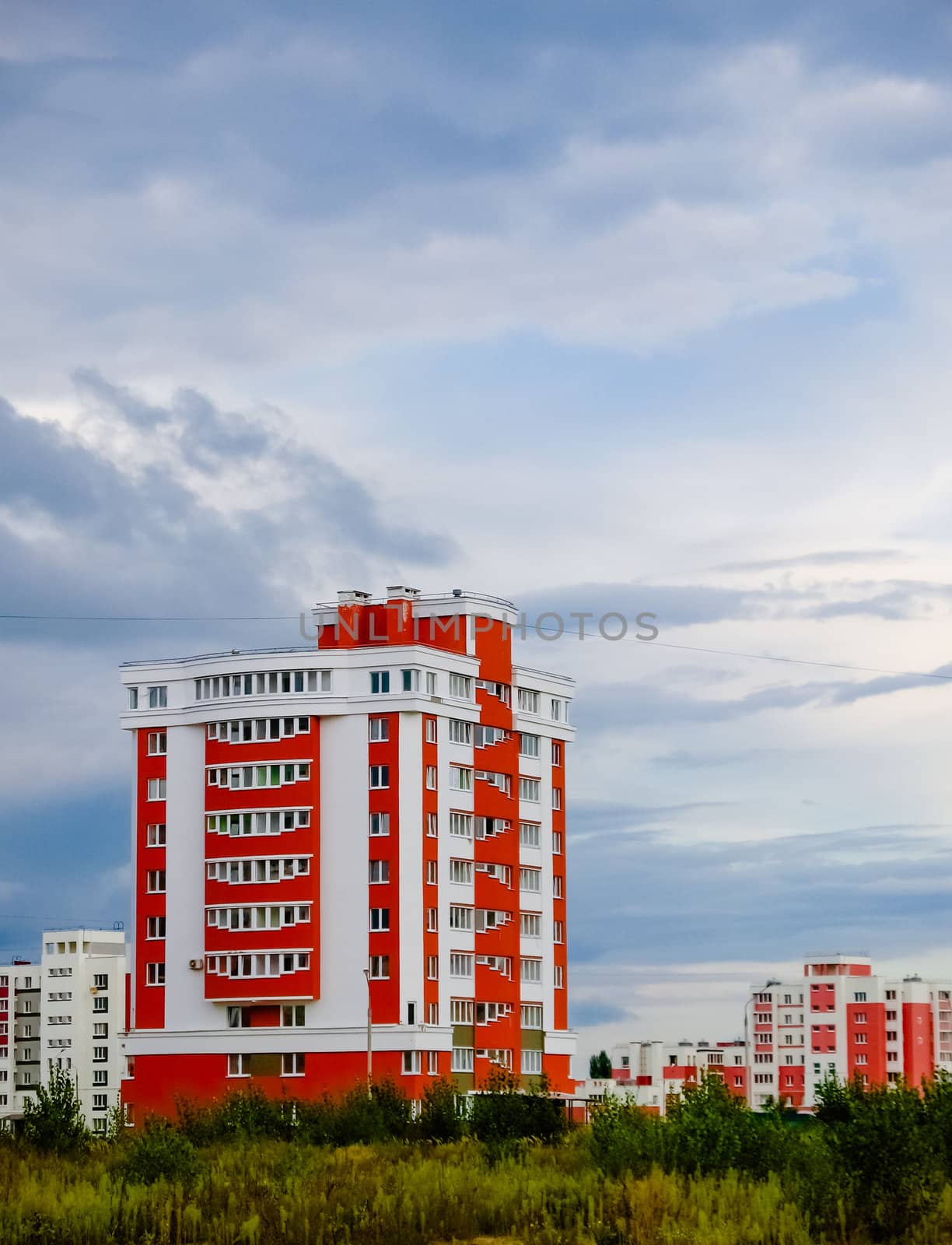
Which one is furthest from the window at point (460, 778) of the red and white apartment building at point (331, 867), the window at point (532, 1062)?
the window at point (532, 1062)

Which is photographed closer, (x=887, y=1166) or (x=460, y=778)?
(x=887, y=1166)

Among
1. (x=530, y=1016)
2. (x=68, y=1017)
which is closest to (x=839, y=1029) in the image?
(x=68, y=1017)

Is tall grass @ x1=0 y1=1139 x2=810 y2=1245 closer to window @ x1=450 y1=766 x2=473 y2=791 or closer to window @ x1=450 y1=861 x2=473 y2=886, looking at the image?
window @ x1=450 y1=861 x2=473 y2=886

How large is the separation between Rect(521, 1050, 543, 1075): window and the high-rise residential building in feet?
243

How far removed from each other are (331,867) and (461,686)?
1098 centimetres

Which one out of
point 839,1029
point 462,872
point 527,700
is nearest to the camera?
point 462,872

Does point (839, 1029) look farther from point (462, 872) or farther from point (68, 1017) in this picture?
point (462, 872)

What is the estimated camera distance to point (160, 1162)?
3381cm

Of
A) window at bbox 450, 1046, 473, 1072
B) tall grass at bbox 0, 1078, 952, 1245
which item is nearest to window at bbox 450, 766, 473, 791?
window at bbox 450, 1046, 473, 1072

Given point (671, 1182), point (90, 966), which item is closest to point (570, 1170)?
point (671, 1182)

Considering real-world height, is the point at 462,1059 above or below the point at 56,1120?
below

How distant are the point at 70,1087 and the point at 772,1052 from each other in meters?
158

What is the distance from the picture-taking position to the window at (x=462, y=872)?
303 feet

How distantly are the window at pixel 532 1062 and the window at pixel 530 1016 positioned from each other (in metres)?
1.26
